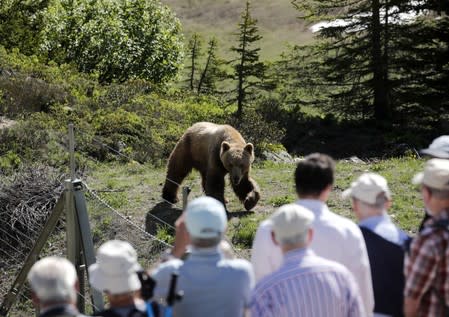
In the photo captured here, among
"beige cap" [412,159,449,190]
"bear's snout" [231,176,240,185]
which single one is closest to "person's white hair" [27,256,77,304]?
"beige cap" [412,159,449,190]

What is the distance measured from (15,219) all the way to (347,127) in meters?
18.4

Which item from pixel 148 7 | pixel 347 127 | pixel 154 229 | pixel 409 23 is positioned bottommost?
pixel 154 229

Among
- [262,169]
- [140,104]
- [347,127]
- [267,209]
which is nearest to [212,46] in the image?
[347,127]

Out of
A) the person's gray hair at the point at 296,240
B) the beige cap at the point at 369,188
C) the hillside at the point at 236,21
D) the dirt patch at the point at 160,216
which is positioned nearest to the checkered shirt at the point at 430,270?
the beige cap at the point at 369,188

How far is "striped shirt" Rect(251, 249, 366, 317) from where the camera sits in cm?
357

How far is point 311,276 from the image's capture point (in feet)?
11.7

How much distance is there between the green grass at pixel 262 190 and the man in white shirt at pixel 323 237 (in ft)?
17.2

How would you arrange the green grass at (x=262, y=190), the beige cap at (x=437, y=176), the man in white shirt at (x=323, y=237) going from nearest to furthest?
1. the beige cap at (x=437, y=176)
2. the man in white shirt at (x=323, y=237)
3. the green grass at (x=262, y=190)

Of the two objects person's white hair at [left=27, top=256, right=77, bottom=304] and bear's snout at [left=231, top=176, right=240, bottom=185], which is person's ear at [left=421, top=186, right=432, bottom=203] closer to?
person's white hair at [left=27, top=256, right=77, bottom=304]

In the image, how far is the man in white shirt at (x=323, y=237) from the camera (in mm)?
4000

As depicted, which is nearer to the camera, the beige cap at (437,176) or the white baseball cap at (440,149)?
the beige cap at (437,176)

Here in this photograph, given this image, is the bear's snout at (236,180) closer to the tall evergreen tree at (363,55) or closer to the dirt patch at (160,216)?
the dirt patch at (160,216)

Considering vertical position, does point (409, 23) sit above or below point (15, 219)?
above

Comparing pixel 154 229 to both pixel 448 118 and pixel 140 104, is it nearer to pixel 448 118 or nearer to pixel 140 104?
pixel 140 104
